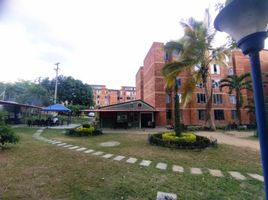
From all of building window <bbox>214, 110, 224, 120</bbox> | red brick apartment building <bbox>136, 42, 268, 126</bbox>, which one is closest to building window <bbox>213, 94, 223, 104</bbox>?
red brick apartment building <bbox>136, 42, 268, 126</bbox>

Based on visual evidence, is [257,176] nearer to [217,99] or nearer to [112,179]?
[112,179]

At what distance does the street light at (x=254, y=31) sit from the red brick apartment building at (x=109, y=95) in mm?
60227

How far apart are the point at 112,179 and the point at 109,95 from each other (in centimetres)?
5954

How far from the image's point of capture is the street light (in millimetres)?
1562

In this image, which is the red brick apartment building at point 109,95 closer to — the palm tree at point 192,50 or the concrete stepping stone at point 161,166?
the palm tree at point 192,50

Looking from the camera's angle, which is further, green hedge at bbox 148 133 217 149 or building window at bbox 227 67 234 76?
building window at bbox 227 67 234 76

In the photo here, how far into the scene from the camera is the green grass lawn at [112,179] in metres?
3.50

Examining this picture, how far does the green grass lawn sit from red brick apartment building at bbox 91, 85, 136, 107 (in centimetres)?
5580

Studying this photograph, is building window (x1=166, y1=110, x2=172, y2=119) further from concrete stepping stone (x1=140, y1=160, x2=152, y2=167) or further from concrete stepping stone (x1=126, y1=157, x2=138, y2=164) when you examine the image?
concrete stepping stone (x1=140, y1=160, x2=152, y2=167)

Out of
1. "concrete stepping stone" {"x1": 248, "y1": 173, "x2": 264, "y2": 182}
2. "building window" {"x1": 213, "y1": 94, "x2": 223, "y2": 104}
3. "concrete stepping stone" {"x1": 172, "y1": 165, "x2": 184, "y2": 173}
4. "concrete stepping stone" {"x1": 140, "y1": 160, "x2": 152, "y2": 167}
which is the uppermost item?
"building window" {"x1": 213, "y1": 94, "x2": 223, "y2": 104}

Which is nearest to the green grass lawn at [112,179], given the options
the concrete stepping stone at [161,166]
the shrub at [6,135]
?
the concrete stepping stone at [161,166]

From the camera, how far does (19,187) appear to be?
3.73 m

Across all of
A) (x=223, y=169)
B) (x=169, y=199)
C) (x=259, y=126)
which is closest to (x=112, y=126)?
(x=223, y=169)

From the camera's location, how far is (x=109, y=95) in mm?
62969
